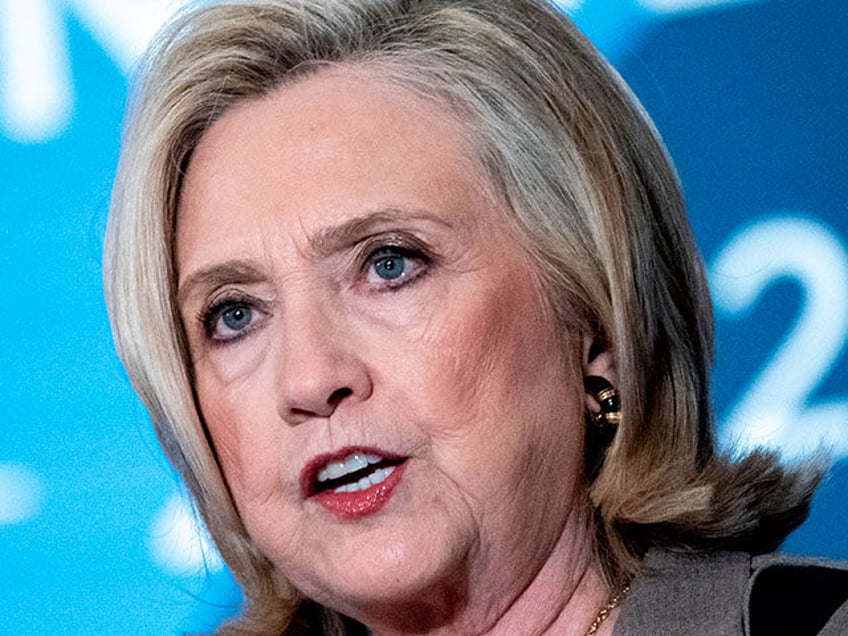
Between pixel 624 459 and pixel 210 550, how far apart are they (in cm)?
77

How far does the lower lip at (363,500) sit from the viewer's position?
1533 millimetres

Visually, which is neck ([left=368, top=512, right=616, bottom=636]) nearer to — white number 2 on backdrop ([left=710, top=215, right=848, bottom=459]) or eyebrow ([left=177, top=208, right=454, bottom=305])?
eyebrow ([left=177, top=208, right=454, bottom=305])

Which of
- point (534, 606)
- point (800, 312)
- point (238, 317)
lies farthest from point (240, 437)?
point (800, 312)

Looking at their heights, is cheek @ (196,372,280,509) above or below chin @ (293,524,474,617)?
above

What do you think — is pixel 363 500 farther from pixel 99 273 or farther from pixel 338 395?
pixel 99 273

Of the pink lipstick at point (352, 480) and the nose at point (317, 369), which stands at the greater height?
the nose at point (317, 369)

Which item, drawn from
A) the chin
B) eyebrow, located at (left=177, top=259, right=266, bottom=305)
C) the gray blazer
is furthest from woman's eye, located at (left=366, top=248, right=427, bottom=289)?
the gray blazer

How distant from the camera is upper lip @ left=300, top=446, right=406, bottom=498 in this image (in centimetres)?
153

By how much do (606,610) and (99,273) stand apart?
0.95 metres

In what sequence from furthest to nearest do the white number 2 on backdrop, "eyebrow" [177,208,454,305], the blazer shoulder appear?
the white number 2 on backdrop, "eyebrow" [177,208,454,305], the blazer shoulder

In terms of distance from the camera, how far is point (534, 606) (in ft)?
5.46

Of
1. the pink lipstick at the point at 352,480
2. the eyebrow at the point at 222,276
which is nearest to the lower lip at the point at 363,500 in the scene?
the pink lipstick at the point at 352,480

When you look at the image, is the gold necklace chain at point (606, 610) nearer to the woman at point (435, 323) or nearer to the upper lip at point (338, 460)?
the woman at point (435, 323)

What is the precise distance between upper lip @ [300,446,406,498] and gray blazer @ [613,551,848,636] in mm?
300
